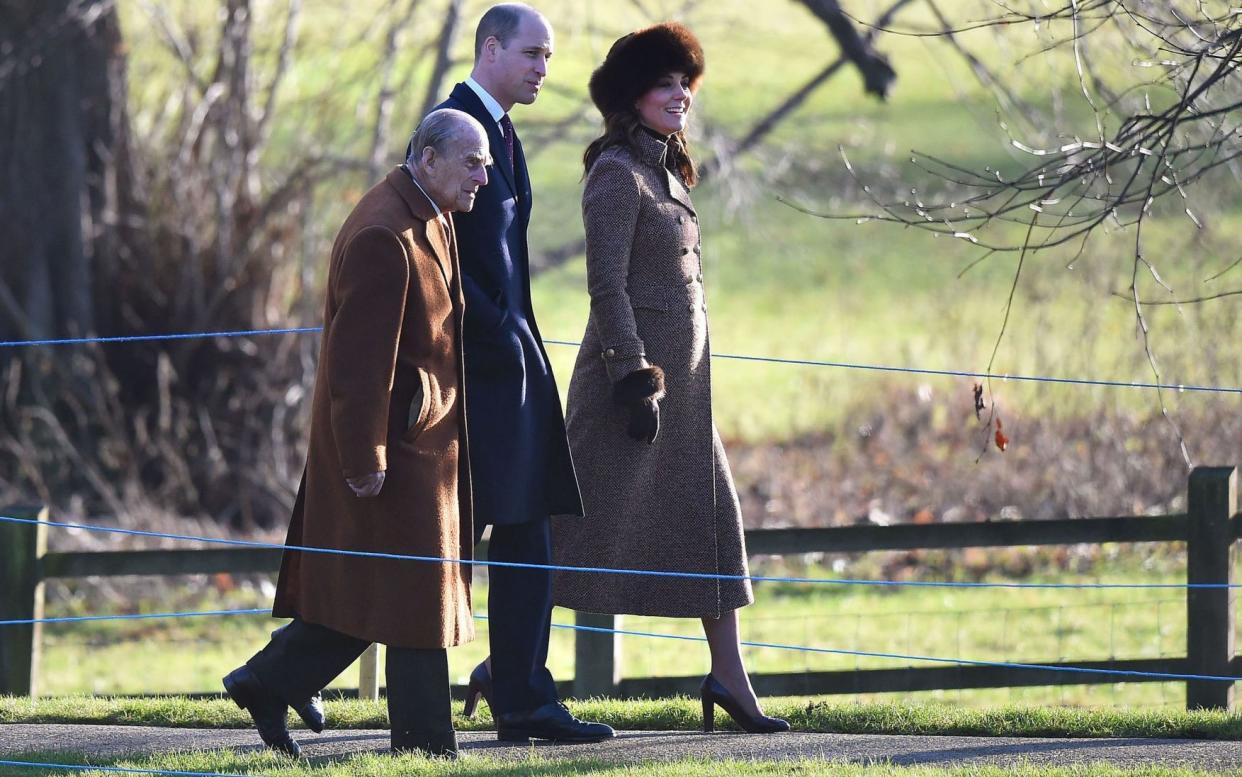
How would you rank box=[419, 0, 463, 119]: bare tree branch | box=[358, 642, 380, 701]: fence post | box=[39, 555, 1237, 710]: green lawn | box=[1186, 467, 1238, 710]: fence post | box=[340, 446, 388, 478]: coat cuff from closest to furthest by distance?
box=[340, 446, 388, 478]: coat cuff
box=[358, 642, 380, 701]: fence post
box=[1186, 467, 1238, 710]: fence post
box=[39, 555, 1237, 710]: green lawn
box=[419, 0, 463, 119]: bare tree branch

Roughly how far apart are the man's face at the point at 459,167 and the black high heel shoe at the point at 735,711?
168 cm

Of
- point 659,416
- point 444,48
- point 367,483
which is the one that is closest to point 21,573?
point 367,483

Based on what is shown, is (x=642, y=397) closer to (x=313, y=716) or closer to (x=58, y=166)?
(x=313, y=716)

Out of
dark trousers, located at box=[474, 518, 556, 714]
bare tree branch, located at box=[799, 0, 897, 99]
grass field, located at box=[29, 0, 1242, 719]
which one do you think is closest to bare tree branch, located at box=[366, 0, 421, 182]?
grass field, located at box=[29, 0, 1242, 719]

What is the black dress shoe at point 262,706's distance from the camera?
5.20 metres

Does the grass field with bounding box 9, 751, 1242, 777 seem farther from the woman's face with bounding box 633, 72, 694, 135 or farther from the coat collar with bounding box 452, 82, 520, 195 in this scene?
the woman's face with bounding box 633, 72, 694, 135

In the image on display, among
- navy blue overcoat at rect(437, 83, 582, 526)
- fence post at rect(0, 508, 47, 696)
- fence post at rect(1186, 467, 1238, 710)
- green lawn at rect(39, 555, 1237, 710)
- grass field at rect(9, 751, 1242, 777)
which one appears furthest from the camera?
green lawn at rect(39, 555, 1237, 710)

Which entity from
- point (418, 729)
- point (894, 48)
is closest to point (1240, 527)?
point (418, 729)

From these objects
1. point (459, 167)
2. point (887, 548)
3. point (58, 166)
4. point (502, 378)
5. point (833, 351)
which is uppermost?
point (58, 166)

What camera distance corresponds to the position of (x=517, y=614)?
5574 millimetres

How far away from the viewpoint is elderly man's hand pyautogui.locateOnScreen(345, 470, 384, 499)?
16.3 ft

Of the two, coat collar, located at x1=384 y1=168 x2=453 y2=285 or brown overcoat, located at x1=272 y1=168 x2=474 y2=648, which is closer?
brown overcoat, located at x1=272 y1=168 x2=474 y2=648

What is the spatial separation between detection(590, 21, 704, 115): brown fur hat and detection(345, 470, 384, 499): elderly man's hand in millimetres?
1507

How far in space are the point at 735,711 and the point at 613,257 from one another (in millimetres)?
1441
